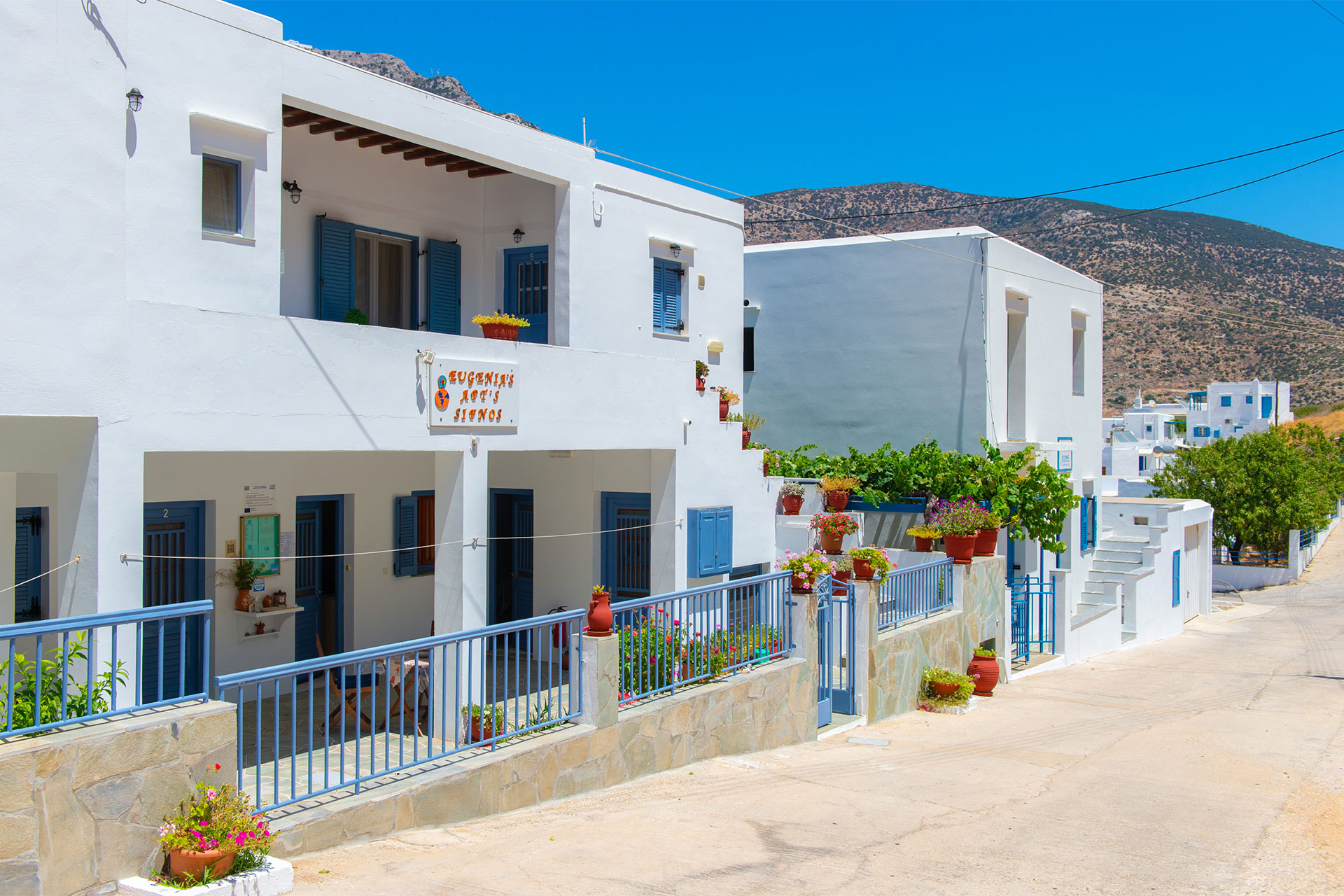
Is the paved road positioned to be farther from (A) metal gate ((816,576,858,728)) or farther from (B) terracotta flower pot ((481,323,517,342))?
(B) terracotta flower pot ((481,323,517,342))

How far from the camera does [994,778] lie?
10.6m

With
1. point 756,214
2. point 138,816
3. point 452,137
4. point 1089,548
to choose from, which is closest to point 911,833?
point 138,816

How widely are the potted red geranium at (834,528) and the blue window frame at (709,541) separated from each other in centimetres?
262

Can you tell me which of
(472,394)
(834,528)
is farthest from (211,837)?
(834,528)

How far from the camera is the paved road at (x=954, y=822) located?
6.57m

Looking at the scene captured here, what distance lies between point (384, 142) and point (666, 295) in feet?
16.2

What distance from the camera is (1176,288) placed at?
269ft

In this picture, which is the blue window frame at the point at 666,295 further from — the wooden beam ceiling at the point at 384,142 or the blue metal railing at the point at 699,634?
the blue metal railing at the point at 699,634

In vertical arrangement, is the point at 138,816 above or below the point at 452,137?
below

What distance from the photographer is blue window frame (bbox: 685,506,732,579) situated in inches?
560

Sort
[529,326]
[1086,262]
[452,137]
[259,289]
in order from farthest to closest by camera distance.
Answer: [1086,262] → [529,326] → [452,137] → [259,289]

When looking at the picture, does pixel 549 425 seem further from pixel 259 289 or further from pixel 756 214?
pixel 756 214

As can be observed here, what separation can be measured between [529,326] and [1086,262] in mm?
73656

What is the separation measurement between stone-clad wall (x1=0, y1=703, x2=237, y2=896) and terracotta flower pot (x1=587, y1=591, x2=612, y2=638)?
356cm
